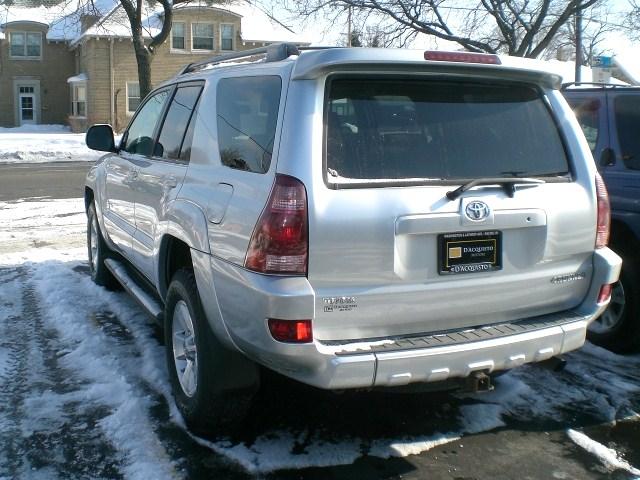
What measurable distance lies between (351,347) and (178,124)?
2.16m

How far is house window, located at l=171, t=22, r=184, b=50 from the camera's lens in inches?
1421

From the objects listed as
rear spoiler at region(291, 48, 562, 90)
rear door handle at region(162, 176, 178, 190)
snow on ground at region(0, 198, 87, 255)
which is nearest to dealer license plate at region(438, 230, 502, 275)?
rear spoiler at region(291, 48, 562, 90)

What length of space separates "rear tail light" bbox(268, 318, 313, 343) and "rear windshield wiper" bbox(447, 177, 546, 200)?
910 mm

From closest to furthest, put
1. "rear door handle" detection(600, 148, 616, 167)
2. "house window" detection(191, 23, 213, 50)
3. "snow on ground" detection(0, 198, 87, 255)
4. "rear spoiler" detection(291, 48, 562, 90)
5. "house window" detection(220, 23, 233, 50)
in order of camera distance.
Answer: "rear spoiler" detection(291, 48, 562, 90) < "rear door handle" detection(600, 148, 616, 167) < "snow on ground" detection(0, 198, 87, 255) < "house window" detection(191, 23, 213, 50) < "house window" detection(220, 23, 233, 50)

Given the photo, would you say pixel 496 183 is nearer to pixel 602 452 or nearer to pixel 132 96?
pixel 602 452

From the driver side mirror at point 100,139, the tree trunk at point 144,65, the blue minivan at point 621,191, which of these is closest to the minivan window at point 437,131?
the blue minivan at point 621,191

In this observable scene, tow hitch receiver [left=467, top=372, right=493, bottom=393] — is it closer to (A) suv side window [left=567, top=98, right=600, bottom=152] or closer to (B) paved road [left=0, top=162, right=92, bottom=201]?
(A) suv side window [left=567, top=98, right=600, bottom=152]

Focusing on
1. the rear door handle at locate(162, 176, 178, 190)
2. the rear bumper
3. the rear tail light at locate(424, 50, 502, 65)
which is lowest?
the rear bumper

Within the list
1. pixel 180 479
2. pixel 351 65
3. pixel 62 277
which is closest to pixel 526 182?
pixel 351 65

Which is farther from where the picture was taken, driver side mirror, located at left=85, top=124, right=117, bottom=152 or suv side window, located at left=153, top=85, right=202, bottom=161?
driver side mirror, located at left=85, top=124, right=117, bottom=152

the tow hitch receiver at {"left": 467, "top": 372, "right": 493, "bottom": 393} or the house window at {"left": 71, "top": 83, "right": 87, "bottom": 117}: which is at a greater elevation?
the house window at {"left": 71, "top": 83, "right": 87, "bottom": 117}

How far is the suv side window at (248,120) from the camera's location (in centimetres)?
349

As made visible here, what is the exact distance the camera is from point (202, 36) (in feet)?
120

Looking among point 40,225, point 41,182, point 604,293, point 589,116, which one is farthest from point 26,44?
point 604,293
